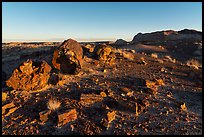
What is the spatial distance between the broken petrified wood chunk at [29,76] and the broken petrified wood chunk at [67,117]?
116 inches

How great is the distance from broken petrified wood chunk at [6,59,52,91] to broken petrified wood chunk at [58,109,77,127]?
2.95m

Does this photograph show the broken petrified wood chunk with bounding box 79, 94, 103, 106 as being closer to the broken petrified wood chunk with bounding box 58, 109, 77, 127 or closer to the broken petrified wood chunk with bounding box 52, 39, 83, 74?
the broken petrified wood chunk with bounding box 58, 109, 77, 127

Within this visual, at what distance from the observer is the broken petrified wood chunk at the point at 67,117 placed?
707 centimetres

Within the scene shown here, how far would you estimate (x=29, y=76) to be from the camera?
957 cm

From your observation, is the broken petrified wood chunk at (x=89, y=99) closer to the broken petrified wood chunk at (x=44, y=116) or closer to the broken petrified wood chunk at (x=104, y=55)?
the broken petrified wood chunk at (x=44, y=116)

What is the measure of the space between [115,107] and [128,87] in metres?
2.41

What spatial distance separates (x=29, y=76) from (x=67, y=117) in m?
3.38

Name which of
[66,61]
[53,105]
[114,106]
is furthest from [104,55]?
[53,105]

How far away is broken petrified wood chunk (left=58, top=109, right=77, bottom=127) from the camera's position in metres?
7.07

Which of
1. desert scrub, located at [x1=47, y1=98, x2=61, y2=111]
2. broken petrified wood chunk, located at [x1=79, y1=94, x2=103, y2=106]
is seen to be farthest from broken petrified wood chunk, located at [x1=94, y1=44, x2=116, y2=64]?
desert scrub, located at [x1=47, y1=98, x2=61, y2=111]

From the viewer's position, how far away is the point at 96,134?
6539mm

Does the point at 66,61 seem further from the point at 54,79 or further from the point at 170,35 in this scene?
the point at 170,35

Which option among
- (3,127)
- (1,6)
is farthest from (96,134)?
(1,6)

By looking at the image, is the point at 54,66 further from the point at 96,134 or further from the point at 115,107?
the point at 96,134
